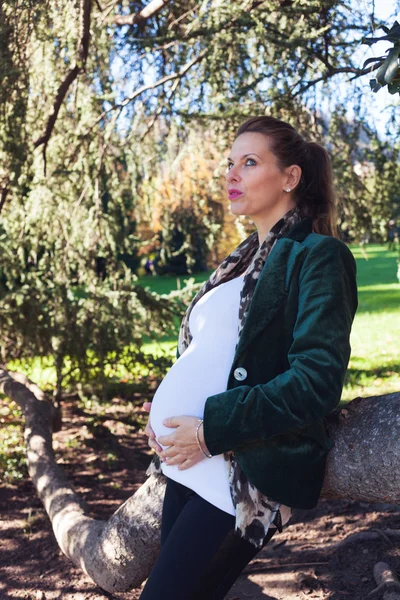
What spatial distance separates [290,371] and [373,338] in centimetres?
884

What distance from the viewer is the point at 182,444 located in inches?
74.2

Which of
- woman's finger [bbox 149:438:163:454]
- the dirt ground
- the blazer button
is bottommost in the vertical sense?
the dirt ground

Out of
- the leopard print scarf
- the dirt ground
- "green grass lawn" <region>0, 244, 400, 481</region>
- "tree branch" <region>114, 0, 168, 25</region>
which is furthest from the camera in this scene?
"green grass lawn" <region>0, 244, 400, 481</region>

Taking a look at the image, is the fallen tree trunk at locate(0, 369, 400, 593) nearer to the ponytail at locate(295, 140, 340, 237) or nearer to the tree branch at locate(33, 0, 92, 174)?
the ponytail at locate(295, 140, 340, 237)

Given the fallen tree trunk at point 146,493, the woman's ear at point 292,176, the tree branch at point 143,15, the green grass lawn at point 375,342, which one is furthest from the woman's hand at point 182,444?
the tree branch at point 143,15

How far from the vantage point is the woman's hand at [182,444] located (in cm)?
187

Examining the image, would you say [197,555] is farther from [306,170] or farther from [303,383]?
[306,170]

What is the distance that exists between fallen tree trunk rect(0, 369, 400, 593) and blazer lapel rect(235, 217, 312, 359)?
0.47 meters

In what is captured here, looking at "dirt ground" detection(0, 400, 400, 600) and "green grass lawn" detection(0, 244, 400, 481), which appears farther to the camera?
"green grass lawn" detection(0, 244, 400, 481)

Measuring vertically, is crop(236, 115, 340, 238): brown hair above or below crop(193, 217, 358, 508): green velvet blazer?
above

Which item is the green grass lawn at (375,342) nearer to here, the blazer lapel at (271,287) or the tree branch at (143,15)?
the tree branch at (143,15)

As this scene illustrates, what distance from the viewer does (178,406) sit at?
197cm

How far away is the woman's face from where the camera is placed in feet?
6.92

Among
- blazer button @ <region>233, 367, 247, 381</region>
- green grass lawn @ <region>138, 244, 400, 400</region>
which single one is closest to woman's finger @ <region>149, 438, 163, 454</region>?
blazer button @ <region>233, 367, 247, 381</region>
